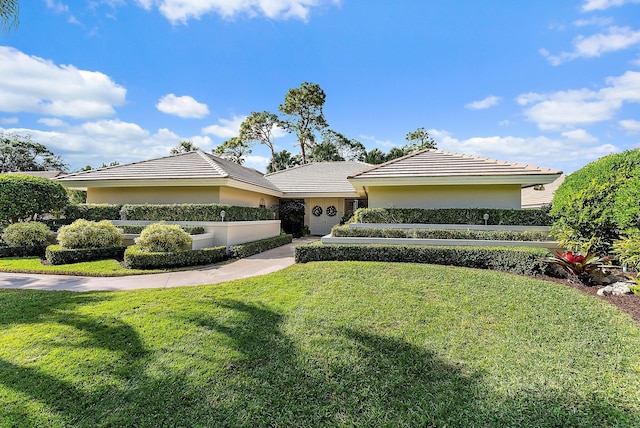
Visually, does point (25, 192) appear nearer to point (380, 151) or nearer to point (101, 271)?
point (101, 271)

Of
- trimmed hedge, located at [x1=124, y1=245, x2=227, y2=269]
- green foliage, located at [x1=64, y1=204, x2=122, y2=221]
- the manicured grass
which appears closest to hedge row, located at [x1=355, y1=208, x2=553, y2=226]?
trimmed hedge, located at [x1=124, y1=245, x2=227, y2=269]

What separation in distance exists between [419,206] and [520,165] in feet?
13.6

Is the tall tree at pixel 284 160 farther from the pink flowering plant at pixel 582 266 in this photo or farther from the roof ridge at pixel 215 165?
the pink flowering plant at pixel 582 266

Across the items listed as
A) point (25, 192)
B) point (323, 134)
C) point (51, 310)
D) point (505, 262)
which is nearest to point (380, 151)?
point (323, 134)

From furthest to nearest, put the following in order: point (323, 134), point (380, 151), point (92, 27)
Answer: point (323, 134) → point (380, 151) → point (92, 27)

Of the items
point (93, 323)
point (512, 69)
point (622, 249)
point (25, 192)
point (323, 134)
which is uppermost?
point (323, 134)

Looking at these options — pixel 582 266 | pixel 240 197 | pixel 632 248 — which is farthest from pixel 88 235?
pixel 632 248

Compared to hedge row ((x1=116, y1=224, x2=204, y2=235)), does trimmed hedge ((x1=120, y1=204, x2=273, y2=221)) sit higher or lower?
higher

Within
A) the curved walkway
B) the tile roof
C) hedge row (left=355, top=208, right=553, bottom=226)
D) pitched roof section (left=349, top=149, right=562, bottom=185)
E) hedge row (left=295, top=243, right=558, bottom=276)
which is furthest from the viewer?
the tile roof

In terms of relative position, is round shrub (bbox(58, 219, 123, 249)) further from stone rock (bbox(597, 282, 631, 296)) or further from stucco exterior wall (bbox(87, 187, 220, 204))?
stone rock (bbox(597, 282, 631, 296))

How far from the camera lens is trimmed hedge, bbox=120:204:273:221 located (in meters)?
12.4

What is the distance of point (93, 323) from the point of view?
15.7 feet

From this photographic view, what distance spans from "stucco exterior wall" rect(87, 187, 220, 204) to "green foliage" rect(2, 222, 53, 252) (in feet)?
10.7

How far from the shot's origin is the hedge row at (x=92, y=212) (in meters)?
13.2
